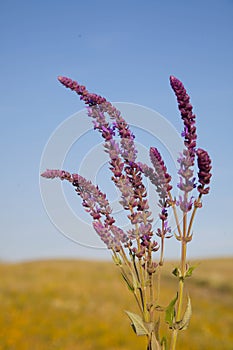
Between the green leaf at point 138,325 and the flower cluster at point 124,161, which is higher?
the flower cluster at point 124,161

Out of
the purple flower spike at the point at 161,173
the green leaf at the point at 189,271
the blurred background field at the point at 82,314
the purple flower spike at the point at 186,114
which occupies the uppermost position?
the purple flower spike at the point at 186,114

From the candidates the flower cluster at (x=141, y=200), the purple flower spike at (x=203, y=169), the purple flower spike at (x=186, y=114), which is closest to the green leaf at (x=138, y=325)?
the flower cluster at (x=141, y=200)

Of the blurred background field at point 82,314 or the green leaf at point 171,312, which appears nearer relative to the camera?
the green leaf at point 171,312

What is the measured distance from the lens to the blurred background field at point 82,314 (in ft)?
36.5

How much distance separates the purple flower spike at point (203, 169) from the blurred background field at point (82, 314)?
29cm

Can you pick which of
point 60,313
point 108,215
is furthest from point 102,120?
point 60,313

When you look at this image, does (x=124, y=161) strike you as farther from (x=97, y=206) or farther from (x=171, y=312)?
(x=171, y=312)

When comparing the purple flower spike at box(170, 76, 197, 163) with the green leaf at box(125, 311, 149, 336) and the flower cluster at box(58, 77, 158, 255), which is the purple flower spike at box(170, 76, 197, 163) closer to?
the flower cluster at box(58, 77, 158, 255)

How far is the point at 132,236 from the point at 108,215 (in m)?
0.12

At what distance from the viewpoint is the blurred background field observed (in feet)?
36.5

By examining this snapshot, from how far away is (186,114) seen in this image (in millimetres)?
1789

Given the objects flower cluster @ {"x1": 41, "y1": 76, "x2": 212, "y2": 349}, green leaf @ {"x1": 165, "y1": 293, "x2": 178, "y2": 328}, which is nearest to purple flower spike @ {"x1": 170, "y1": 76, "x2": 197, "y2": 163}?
flower cluster @ {"x1": 41, "y1": 76, "x2": 212, "y2": 349}

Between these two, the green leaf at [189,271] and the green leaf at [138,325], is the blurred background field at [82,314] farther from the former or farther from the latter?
the green leaf at [138,325]

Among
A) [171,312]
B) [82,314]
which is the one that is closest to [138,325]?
[171,312]
